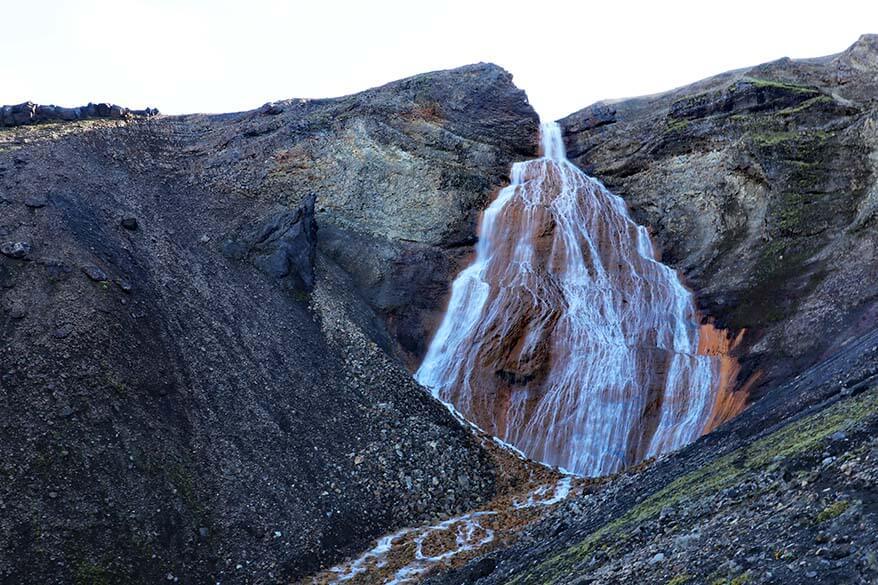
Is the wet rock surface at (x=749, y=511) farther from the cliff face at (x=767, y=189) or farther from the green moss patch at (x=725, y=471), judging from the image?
the cliff face at (x=767, y=189)

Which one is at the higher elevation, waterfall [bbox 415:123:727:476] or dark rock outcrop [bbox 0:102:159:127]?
dark rock outcrop [bbox 0:102:159:127]

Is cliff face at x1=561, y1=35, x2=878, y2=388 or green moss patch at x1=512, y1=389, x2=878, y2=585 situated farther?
cliff face at x1=561, y1=35, x2=878, y2=388

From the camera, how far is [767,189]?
2895cm

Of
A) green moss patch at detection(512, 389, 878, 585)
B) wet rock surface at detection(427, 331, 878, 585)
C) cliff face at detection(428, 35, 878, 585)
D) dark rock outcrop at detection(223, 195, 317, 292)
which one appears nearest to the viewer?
wet rock surface at detection(427, 331, 878, 585)

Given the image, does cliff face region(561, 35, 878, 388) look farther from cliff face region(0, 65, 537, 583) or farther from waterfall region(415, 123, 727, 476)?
cliff face region(0, 65, 537, 583)

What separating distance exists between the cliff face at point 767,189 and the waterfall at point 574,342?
1.43m

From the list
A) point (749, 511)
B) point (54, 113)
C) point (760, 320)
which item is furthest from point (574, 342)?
point (54, 113)

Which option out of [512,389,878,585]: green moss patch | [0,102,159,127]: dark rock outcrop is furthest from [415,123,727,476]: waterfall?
[0,102,159,127]: dark rock outcrop

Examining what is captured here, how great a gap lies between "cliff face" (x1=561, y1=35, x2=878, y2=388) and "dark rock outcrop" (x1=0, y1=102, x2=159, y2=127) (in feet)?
72.0

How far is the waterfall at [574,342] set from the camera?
77.3 feet

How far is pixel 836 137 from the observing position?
2947 cm

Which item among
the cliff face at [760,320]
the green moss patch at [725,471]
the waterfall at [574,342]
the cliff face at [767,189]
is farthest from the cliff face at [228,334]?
the green moss patch at [725,471]

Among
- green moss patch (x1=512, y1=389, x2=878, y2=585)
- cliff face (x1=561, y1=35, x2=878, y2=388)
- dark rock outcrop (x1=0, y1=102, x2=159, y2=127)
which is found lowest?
green moss patch (x1=512, y1=389, x2=878, y2=585)

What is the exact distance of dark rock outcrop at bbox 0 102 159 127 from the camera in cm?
3250
